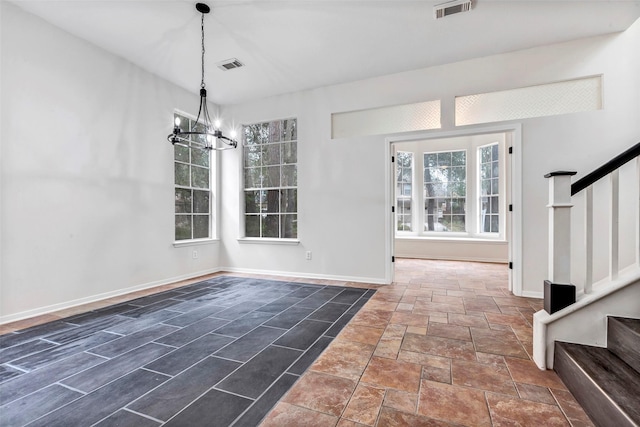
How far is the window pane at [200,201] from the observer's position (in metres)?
4.86

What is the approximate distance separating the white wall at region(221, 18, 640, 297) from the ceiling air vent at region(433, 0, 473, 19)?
109 centimetres

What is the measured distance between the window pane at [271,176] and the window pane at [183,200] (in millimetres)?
1237

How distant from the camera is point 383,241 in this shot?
13.8 feet

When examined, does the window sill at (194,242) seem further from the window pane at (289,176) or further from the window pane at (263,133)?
the window pane at (263,133)

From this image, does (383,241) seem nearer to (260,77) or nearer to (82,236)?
(260,77)

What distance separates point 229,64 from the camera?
3.84m

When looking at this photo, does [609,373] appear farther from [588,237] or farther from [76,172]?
[76,172]

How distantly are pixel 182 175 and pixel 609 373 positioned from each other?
498cm

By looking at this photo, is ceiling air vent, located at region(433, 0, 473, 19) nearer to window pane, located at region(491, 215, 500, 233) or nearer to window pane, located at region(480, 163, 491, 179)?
window pane, located at region(480, 163, 491, 179)

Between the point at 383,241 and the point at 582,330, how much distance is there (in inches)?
100

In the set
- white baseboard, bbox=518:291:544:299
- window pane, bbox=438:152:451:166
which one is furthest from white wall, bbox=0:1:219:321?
window pane, bbox=438:152:451:166

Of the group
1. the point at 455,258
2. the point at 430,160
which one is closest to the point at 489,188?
the point at 430,160

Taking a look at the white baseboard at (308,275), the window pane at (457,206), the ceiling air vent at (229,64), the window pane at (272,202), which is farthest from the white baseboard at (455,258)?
the ceiling air vent at (229,64)

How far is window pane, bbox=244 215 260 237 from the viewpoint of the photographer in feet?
16.8
